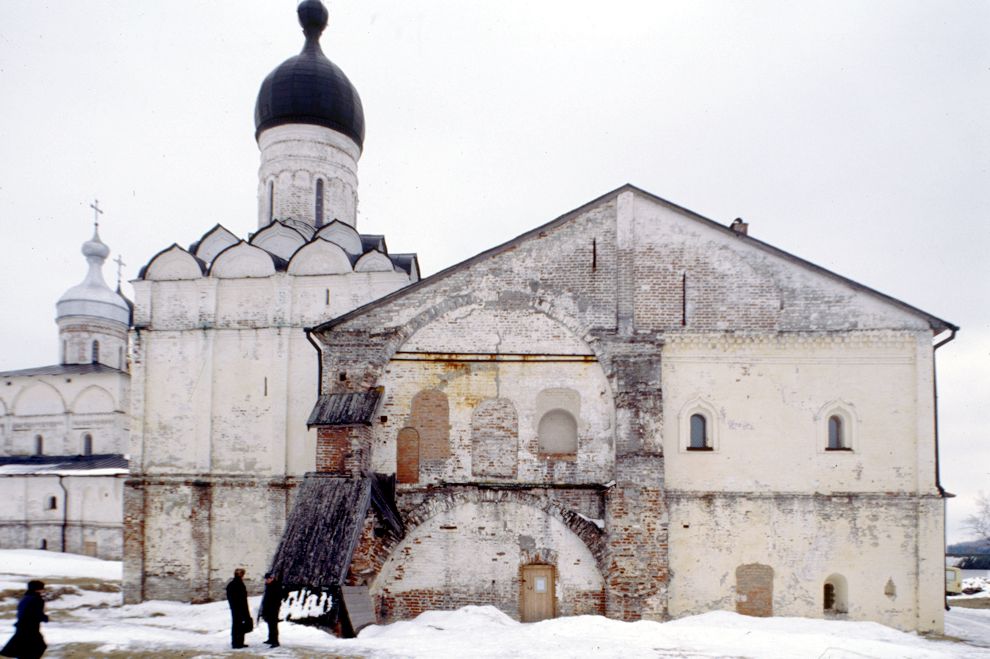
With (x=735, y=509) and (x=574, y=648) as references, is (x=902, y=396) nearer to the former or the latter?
(x=735, y=509)

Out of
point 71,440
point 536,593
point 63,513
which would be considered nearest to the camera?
point 536,593

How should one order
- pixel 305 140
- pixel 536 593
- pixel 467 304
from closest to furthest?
pixel 536 593 < pixel 467 304 < pixel 305 140

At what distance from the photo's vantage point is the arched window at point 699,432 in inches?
533

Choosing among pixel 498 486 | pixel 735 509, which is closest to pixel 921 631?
pixel 735 509

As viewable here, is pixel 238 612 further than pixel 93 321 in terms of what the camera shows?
No

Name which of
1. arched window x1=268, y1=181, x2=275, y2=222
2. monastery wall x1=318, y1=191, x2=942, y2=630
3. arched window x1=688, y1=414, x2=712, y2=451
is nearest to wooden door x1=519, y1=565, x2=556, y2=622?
monastery wall x1=318, y1=191, x2=942, y2=630

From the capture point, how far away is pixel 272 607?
1035cm

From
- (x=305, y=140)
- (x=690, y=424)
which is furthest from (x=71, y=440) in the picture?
(x=690, y=424)

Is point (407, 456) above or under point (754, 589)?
above

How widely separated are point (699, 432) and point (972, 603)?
1384 cm

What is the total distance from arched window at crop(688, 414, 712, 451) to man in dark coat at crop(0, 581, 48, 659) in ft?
32.2

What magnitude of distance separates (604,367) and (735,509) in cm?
325

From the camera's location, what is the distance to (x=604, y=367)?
13.5 metres

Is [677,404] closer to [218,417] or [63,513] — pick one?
[218,417]
